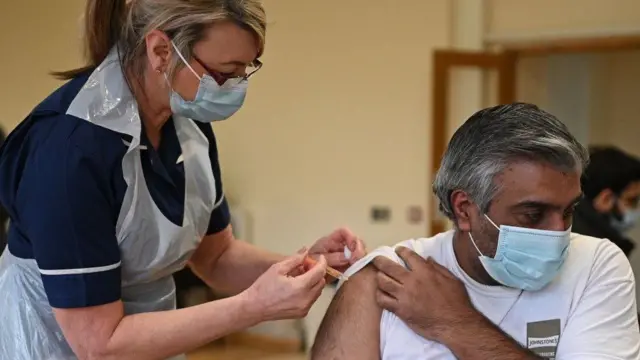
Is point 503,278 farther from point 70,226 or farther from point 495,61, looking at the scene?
point 495,61

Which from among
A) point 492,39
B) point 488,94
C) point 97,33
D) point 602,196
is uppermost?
point 97,33

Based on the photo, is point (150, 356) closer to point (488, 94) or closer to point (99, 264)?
point (99, 264)

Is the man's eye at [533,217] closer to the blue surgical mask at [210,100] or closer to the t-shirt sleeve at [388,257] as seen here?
the t-shirt sleeve at [388,257]

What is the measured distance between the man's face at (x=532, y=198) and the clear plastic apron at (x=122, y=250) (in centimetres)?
64

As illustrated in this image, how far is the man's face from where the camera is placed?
1.50 m

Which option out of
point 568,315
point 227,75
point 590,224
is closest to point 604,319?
point 568,315

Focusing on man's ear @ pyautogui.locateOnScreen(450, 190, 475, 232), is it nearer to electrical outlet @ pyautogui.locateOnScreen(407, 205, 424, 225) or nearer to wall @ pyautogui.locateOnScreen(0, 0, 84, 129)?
electrical outlet @ pyautogui.locateOnScreen(407, 205, 424, 225)

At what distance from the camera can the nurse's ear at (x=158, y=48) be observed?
1539mm

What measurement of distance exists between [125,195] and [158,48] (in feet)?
0.95

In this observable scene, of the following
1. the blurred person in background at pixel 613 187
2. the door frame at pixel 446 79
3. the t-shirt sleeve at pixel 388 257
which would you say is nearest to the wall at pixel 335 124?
the door frame at pixel 446 79

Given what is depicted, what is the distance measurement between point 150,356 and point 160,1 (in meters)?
0.67

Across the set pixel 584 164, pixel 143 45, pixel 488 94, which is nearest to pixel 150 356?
pixel 143 45

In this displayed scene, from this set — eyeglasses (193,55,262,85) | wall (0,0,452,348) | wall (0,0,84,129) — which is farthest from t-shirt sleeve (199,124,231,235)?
wall (0,0,84,129)

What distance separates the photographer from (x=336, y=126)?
511 centimetres
